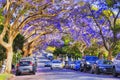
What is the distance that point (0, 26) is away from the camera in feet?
144

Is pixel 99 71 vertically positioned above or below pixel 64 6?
below

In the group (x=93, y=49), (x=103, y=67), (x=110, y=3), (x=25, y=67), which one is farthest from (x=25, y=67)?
(x=93, y=49)

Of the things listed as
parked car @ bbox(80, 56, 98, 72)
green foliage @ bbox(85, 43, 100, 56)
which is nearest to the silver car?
parked car @ bbox(80, 56, 98, 72)

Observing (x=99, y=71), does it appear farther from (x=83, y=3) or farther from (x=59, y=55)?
(x=59, y=55)

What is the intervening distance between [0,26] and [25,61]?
5.75 metres

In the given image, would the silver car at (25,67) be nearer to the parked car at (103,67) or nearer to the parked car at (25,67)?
the parked car at (25,67)

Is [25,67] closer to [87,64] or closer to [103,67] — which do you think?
[87,64]

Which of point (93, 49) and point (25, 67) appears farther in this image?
point (93, 49)

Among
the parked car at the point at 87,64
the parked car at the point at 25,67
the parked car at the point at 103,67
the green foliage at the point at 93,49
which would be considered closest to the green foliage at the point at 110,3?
the parked car at the point at 103,67

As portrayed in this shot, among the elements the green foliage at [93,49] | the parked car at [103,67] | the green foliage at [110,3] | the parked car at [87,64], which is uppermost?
the green foliage at [110,3]

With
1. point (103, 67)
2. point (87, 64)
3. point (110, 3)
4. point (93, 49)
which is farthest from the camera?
point (93, 49)

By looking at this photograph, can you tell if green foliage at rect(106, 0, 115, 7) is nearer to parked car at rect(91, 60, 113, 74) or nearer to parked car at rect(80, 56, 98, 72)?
parked car at rect(91, 60, 113, 74)

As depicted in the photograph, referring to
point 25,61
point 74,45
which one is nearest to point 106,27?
point 25,61

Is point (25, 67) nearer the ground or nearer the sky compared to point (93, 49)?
nearer the ground
